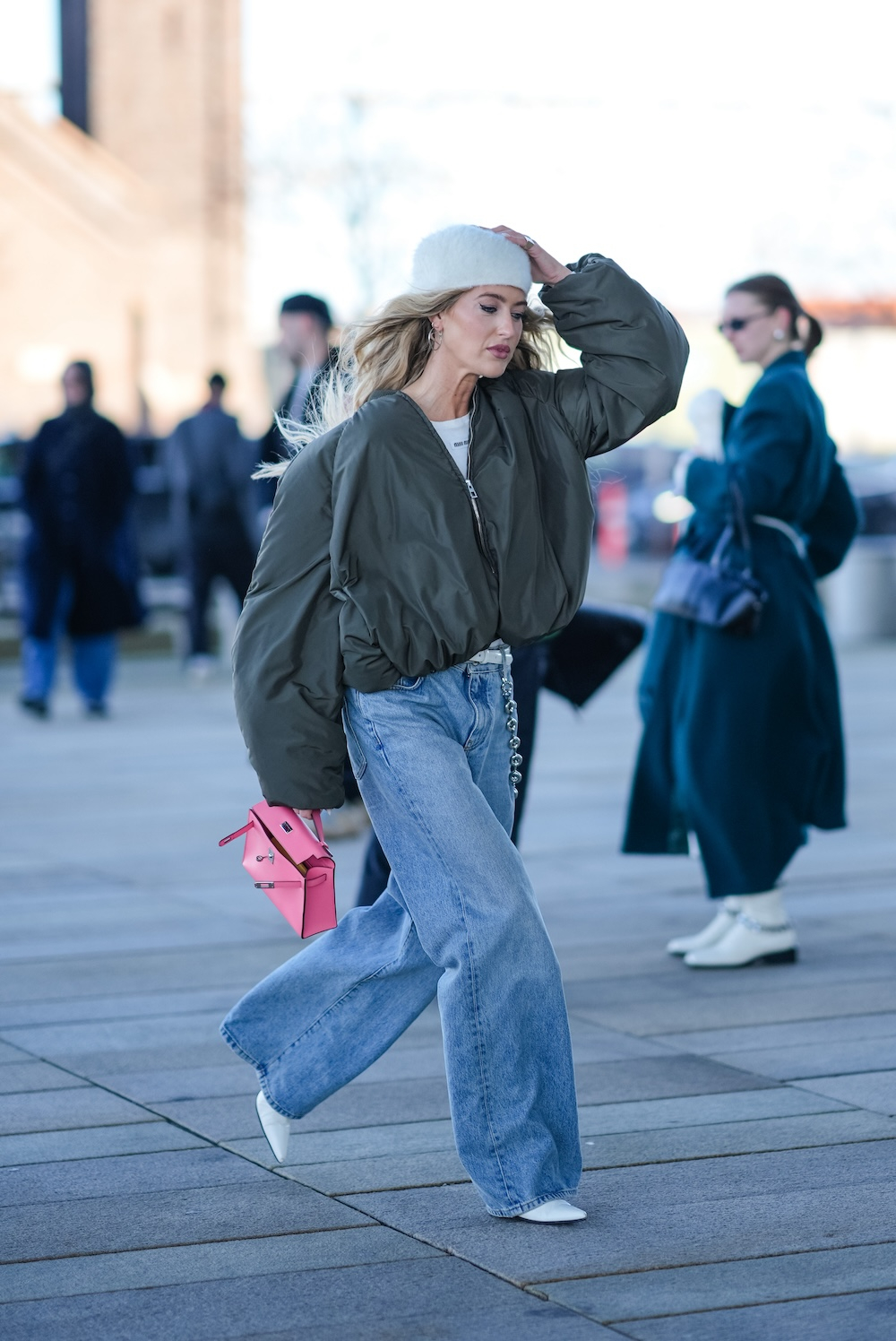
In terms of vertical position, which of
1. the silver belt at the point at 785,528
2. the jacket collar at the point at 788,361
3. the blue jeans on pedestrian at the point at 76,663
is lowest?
the blue jeans on pedestrian at the point at 76,663

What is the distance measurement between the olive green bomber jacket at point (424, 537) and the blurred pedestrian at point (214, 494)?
9.53 metres

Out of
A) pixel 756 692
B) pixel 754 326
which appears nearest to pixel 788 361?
pixel 754 326

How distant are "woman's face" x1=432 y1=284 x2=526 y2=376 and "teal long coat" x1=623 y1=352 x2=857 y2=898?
1998mm

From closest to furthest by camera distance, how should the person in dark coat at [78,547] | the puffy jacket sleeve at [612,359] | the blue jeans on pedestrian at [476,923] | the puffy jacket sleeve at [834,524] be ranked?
1. the blue jeans on pedestrian at [476,923]
2. the puffy jacket sleeve at [612,359]
3. the puffy jacket sleeve at [834,524]
4. the person in dark coat at [78,547]

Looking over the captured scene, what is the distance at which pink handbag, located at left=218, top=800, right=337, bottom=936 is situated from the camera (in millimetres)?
3461

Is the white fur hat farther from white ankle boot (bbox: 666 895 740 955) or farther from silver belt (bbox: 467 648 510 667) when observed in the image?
white ankle boot (bbox: 666 895 740 955)

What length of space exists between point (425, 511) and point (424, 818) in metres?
0.51

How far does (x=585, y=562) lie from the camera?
3.50 m

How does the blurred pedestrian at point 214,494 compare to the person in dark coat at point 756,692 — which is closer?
the person in dark coat at point 756,692

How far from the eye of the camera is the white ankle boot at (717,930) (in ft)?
18.3

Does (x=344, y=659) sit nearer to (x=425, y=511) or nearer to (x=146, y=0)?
(x=425, y=511)

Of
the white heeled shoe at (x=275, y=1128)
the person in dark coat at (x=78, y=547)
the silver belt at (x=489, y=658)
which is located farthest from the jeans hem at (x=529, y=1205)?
the person in dark coat at (x=78, y=547)

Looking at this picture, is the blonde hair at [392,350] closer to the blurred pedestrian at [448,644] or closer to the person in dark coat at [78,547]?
the blurred pedestrian at [448,644]

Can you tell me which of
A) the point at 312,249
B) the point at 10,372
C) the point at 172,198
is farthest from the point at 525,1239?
the point at 172,198
